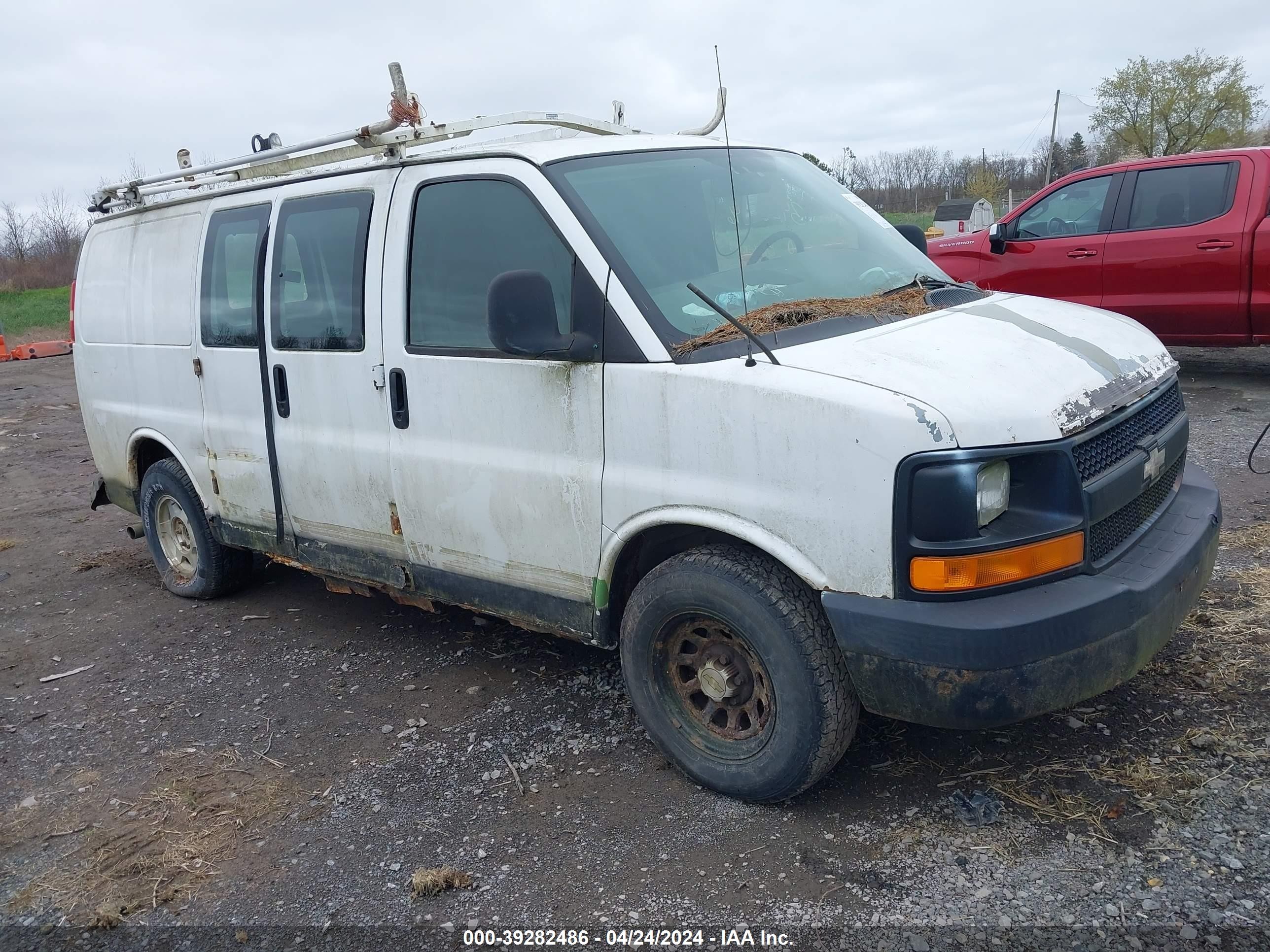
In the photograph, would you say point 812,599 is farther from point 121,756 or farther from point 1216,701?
point 121,756

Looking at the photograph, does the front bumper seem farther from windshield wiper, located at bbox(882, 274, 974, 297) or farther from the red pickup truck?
the red pickup truck

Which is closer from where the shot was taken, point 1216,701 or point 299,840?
point 299,840

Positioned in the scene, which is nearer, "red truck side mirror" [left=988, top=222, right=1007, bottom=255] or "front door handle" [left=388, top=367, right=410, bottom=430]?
"front door handle" [left=388, top=367, right=410, bottom=430]

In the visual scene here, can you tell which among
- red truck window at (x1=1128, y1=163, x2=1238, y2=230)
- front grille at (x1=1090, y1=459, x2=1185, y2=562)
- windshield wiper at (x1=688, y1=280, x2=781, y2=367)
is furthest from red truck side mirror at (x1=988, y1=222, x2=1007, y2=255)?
windshield wiper at (x1=688, y1=280, x2=781, y2=367)

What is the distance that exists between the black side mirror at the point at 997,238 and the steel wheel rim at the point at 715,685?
6845 millimetres

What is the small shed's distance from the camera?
23.1 metres

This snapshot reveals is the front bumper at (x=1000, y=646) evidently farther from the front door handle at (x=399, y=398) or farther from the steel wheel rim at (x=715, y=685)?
the front door handle at (x=399, y=398)

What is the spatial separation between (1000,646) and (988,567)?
21 cm

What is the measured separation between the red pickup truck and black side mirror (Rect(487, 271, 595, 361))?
619 cm

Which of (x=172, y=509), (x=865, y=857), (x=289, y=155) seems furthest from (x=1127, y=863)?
(x=172, y=509)

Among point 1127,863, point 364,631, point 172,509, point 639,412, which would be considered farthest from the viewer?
point 172,509

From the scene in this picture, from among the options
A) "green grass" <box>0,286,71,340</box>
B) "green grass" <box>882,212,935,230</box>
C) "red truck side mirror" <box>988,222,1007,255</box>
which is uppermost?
"green grass" <box>882,212,935,230</box>

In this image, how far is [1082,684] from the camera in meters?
2.64

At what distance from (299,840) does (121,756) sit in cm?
114
